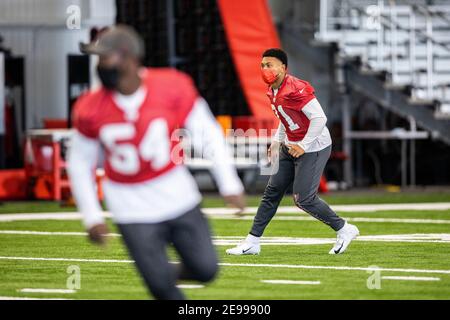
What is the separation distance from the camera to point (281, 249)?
46.4ft

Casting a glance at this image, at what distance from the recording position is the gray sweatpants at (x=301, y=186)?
13188mm

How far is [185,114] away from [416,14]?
23122mm

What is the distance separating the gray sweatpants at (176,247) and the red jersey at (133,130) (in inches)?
11.9

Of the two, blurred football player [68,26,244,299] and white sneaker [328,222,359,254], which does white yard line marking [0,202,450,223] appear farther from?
blurred football player [68,26,244,299]

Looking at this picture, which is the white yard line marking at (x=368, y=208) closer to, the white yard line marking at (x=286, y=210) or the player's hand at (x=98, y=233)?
the white yard line marking at (x=286, y=210)

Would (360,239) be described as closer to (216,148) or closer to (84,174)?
(216,148)

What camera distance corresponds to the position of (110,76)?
7770 mm

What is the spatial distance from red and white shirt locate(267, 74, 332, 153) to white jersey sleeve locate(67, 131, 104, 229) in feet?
17.1

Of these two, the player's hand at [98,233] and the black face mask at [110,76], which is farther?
the player's hand at [98,233]

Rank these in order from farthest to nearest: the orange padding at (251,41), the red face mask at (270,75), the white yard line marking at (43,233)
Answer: the orange padding at (251,41), the white yard line marking at (43,233), the red face mask at (270,75)

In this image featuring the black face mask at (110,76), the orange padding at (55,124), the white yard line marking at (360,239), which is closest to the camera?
the black face mask at (110,76)

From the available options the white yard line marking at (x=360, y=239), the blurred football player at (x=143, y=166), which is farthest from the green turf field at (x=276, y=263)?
the blurred football player at (x=143, y=166)

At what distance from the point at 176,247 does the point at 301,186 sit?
206 inches

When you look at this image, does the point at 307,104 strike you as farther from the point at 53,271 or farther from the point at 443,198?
the point at 443,198
